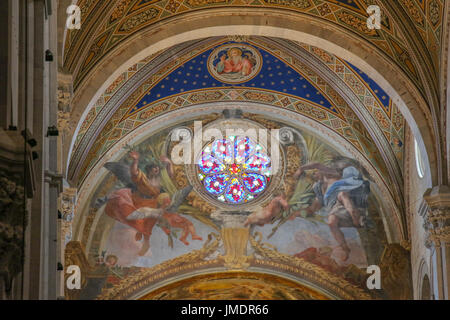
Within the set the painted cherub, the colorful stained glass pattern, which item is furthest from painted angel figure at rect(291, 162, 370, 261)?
the colorful stained glass pattern

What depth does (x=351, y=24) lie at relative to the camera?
16.3 meters

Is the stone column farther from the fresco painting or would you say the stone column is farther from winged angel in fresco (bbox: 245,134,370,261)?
winged angel in fresco (bbox: 245,134,370,261)

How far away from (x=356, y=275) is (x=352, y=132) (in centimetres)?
298

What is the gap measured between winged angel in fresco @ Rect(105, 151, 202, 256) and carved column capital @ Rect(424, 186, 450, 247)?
6544 millimetres

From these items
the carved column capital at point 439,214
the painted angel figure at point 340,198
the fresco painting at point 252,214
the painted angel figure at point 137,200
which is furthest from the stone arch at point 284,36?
the painted angel figure at point 137,200

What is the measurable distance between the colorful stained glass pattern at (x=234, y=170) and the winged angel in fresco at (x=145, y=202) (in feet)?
2.42

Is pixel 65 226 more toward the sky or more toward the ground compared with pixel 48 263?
more toward the sky

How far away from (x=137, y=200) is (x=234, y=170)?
2291 millimetres

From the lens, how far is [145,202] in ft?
67.9

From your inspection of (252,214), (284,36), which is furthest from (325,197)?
(284,36)

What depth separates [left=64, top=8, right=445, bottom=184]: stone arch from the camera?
15812 millimetres

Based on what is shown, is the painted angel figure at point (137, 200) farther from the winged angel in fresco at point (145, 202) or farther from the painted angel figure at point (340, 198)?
the painted angel figure at point (340, 198)

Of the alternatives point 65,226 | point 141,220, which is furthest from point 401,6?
point 141,220
